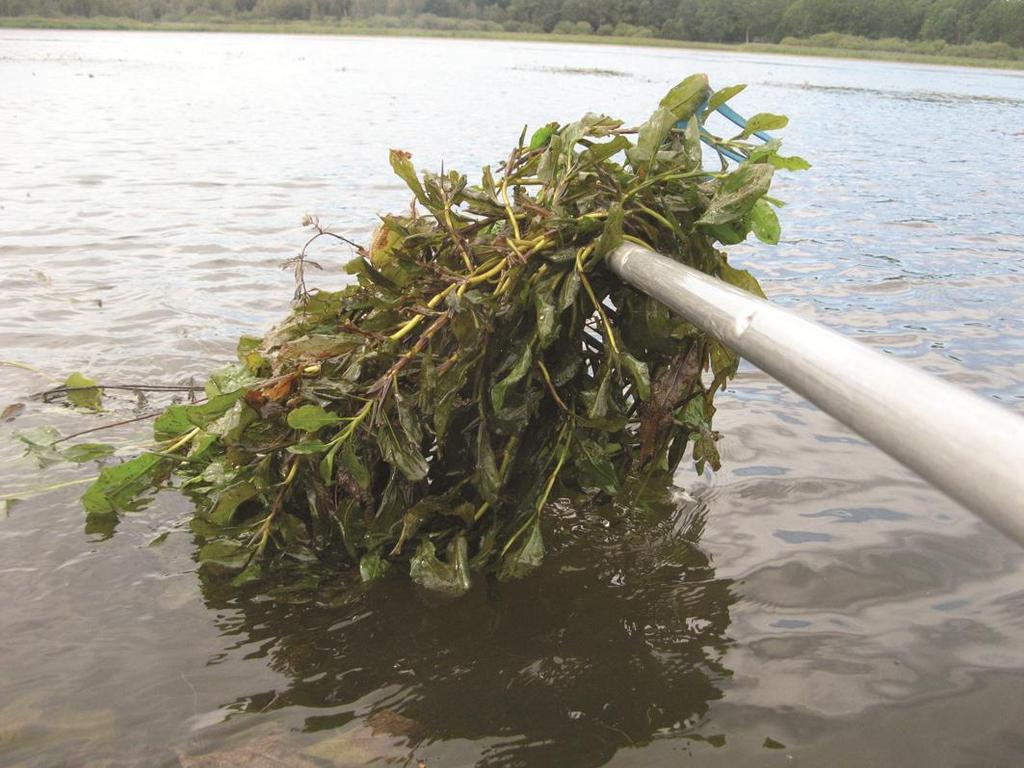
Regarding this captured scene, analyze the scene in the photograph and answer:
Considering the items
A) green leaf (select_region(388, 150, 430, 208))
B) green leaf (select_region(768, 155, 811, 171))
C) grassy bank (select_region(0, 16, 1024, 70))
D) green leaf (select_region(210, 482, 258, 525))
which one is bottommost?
green leaf (select_region(210, 482, 258, 525))

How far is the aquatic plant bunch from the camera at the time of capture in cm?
227

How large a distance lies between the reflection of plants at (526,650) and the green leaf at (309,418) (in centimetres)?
62

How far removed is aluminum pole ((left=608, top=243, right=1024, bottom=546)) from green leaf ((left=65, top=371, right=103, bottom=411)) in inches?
129

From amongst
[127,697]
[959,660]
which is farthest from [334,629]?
[959,660]

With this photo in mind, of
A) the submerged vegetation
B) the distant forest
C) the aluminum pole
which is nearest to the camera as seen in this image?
the aluminum pole

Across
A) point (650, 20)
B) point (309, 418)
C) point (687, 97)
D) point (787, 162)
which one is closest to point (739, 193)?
point (787, 162)

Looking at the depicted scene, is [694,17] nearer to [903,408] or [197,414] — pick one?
[197,414]

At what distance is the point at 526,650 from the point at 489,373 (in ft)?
2.55

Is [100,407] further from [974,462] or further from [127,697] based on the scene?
[974,462]

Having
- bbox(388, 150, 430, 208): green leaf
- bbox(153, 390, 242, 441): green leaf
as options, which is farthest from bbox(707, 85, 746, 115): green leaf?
bbox(153, 390, 242, 441): green leaf

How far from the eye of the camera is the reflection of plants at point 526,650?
210cm

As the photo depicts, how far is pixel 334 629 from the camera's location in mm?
2447

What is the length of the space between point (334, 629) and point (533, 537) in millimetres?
630

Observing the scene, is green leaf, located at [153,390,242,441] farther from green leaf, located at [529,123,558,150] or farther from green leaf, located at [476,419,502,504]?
green leaf, located at [529,123,558,150]
